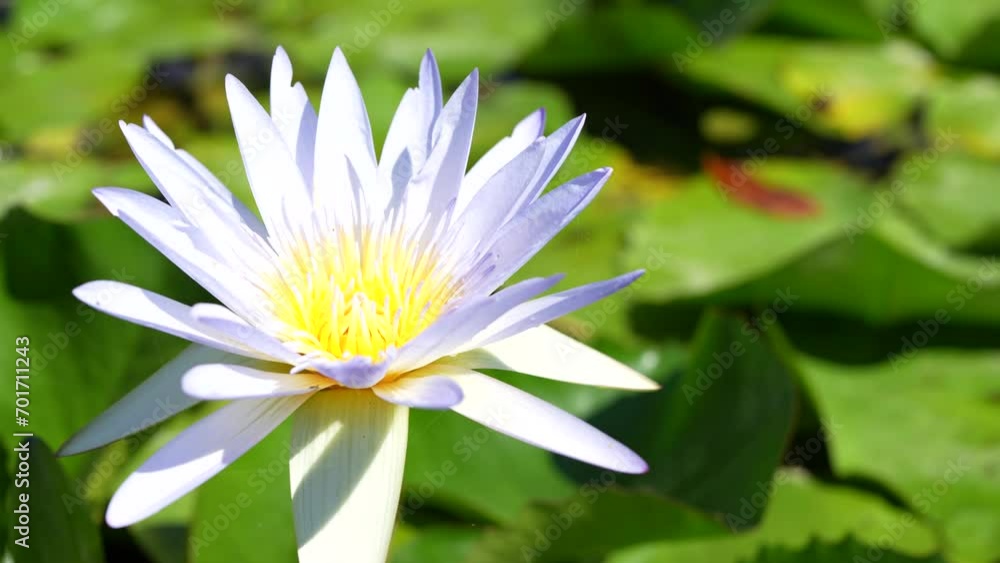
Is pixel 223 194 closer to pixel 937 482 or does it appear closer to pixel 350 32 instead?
pixel 937 482

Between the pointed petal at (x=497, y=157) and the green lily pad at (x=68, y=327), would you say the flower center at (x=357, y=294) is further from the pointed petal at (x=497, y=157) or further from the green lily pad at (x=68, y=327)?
the green lily pad at (x=68, y=327)

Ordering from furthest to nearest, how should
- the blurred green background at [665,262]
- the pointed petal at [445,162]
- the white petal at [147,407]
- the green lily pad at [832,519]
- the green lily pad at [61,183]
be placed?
the green lily pad at [61,183], the green lily pad at [832,519], the blurred green background at [665,262], the pointed petal at [445,162], the white petal at [147,407]

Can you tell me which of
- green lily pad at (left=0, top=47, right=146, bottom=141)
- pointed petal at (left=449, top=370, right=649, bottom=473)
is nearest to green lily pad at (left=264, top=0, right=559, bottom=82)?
green lily pad at (left=0, top=47, right=146, bottom=141)

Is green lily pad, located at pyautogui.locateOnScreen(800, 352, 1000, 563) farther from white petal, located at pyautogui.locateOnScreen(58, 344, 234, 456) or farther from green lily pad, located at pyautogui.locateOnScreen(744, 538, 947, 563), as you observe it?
white petal, located at pyautogui.locateOnScreen(58, 344, 234, 456)

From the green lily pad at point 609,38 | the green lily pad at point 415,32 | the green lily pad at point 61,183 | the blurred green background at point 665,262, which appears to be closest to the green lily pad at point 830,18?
the blurred green background at point 665,262

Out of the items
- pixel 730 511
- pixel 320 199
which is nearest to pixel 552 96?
pixel 730 511

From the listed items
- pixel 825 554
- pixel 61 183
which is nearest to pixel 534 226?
pixel 825 554

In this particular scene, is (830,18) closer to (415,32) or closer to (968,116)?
(968,116)
